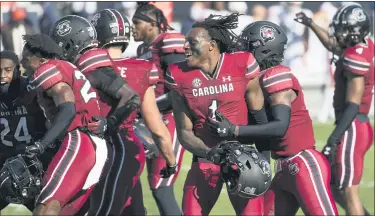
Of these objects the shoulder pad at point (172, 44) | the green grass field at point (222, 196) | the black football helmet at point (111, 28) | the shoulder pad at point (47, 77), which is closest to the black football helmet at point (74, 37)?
the black football helmet at point (111, 28)

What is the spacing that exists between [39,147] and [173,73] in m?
0.99

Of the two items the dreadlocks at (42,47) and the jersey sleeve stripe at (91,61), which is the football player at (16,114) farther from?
the dreadlocks at (42,47)

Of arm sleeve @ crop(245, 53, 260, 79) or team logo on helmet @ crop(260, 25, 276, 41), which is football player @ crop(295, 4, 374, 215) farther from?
arm sleeve @ crop(245, 53, 260, 79)

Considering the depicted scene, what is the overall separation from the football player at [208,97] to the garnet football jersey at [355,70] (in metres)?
1.74

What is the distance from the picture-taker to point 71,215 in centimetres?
674

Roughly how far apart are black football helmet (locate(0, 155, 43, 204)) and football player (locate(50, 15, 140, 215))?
681 millimetres

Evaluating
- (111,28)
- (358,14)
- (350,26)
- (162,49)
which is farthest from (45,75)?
(358,14)

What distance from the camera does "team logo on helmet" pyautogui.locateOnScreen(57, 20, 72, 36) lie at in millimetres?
7219

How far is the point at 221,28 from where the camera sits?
6652 mm

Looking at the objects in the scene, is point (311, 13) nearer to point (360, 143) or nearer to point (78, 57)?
point (360, 143)

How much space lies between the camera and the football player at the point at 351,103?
8.08m

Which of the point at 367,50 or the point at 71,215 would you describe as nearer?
the point at 71,215

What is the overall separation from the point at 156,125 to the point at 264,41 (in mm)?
1064

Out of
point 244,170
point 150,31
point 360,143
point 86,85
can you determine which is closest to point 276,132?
point 244,170
